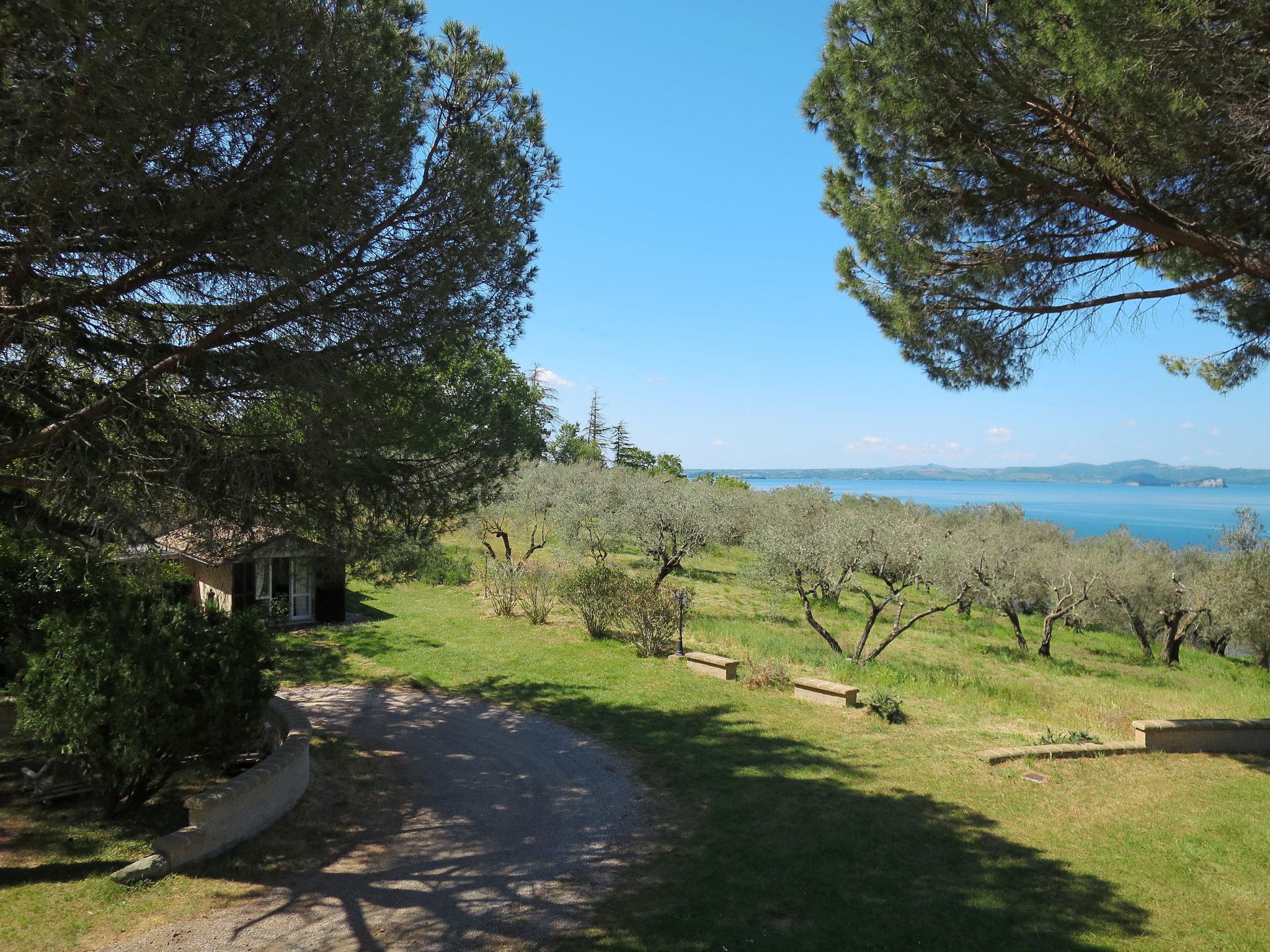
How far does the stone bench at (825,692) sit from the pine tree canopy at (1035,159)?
17.0 feet

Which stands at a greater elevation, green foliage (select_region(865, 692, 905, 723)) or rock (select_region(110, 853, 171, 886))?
rock (select_region(110, 853, 171, 886))

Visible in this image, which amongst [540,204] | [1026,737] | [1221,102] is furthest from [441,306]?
[1026,737]

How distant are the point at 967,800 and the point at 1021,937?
272cm

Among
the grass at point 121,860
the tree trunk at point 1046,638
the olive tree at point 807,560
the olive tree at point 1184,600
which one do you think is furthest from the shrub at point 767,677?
the olive tree at point 1184,600

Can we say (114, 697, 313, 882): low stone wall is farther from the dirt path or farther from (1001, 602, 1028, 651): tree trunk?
(1001, 602, 1028, 651): tree trunk

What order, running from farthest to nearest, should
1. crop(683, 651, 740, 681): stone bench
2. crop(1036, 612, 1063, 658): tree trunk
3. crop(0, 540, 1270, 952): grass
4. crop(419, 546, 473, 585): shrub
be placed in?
crop(419, 546, 473, 585): shrub
crop(1036, 612, 1063, 658): tree trunk
crop(683, 651, 740, 681): stone bench
crop(0, 540, 1270, 952): grass

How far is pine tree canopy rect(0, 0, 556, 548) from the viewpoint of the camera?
4172mm

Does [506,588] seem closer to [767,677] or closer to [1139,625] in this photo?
[767,677]

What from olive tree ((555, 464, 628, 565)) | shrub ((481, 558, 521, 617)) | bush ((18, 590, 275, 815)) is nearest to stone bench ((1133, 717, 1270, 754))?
bush ((18, 590, 275, 815))

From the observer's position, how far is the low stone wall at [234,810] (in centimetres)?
520

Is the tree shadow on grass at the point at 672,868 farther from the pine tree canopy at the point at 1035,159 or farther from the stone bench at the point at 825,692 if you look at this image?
the pine tree canopy at the point at 1035,159

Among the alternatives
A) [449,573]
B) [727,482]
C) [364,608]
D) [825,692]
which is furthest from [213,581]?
[727,482]

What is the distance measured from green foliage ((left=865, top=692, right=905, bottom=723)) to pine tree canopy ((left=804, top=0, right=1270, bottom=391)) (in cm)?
489

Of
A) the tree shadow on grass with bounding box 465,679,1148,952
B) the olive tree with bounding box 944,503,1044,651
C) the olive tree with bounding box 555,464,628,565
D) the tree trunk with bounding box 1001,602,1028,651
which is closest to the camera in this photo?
the tree shadow on grass with bounding box 465,679,1148,952
